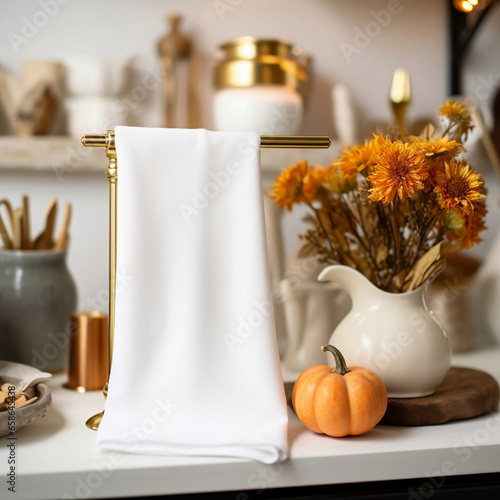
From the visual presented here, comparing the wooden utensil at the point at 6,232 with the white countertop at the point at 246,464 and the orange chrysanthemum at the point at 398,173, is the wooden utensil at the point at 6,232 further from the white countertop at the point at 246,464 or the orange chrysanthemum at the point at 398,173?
the orange chrysanthemum at the point at 398,173

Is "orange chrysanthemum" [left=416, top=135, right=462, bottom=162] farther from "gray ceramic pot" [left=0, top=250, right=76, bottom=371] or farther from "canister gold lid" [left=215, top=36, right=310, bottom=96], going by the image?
"gray ceramic pot" [left=0, top=250, right=76, bottom=371]

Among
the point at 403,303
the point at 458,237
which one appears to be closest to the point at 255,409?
the point at 403,303

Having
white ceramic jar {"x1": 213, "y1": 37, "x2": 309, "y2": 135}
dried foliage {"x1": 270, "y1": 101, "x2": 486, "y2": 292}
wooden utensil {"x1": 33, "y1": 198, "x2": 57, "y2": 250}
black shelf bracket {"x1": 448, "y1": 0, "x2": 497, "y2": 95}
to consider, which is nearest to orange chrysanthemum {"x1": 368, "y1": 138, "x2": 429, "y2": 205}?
dried foliage {"x1": 270, "y1": 101, "x2": 486, "y2": 292}

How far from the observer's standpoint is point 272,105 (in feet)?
3.66

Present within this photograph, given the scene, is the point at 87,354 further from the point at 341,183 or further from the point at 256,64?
the point at 256,64

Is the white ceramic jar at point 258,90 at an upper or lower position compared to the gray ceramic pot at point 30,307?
upper

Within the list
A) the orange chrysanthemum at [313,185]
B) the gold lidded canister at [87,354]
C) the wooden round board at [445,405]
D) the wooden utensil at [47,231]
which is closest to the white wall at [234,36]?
the wooden utensil at [47,231]

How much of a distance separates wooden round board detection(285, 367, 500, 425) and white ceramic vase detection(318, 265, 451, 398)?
3 centimetres

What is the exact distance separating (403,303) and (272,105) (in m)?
0.48

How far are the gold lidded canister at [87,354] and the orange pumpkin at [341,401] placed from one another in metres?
0.38

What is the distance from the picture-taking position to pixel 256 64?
1131mm

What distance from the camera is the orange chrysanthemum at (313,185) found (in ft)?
3.00

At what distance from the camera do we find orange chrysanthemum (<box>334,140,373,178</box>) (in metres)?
0.77

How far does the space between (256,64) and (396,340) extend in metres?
0.61
